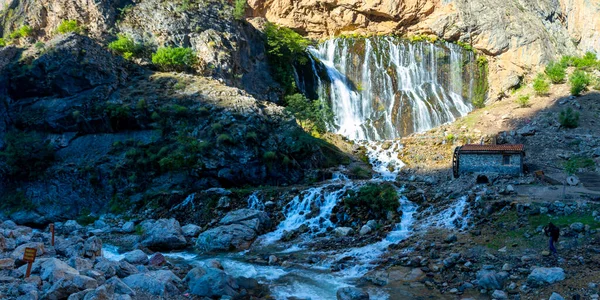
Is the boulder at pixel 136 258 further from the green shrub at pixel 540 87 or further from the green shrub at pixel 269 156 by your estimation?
the green shrub at pixel 540 87

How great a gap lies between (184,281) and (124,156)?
1522 centimetres

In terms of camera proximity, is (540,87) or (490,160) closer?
(490,160)

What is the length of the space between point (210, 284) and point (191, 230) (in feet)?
27.0

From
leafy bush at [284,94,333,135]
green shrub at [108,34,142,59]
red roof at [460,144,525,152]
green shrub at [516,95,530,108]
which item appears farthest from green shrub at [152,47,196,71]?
green shrub at [516,95,530,108]

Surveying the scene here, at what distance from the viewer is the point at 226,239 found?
680 inches

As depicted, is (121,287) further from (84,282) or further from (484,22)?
(484,22)

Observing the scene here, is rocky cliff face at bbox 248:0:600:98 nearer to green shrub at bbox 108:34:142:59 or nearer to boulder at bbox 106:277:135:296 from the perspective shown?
green shrub at bbox 108:34:142:59

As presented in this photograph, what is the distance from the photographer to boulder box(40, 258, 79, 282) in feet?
32.7

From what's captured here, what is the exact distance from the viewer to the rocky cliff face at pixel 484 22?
4253cm

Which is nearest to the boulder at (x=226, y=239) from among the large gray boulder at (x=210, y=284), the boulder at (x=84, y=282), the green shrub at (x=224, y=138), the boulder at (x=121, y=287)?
the large gray boulder at (x=210, y=284)

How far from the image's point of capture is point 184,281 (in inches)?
468

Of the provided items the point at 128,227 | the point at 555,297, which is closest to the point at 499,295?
the point at 555,297

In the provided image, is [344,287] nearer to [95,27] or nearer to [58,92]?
[58,92]

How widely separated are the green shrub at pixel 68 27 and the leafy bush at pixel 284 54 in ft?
50.0
